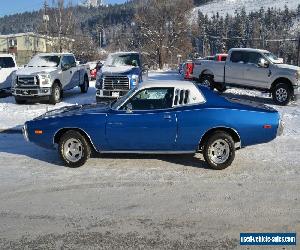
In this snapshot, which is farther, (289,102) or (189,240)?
(289,102)

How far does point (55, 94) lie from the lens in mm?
15555

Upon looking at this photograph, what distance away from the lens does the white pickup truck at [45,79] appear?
15133mm

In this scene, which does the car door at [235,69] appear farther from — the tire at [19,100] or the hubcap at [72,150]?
the hubcap at [72,150]

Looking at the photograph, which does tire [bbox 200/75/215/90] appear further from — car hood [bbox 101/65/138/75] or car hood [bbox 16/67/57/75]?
car hood [bbox 16/67/57/75]

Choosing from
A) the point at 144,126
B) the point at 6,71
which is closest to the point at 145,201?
the point at 144,126

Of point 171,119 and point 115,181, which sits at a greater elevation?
point 171,119

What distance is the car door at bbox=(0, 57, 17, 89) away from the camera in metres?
17.9

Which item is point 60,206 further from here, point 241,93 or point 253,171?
point 241,93

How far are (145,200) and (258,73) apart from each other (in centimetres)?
1114

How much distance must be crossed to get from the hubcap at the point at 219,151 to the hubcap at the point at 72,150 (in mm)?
2355

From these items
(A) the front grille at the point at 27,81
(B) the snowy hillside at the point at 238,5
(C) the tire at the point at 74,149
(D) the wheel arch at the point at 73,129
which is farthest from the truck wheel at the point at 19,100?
(B) the snowy hillside at the point at 238,5

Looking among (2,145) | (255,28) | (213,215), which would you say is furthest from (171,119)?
(255,28)

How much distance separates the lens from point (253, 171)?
7199 mm

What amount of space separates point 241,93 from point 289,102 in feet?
9.30
